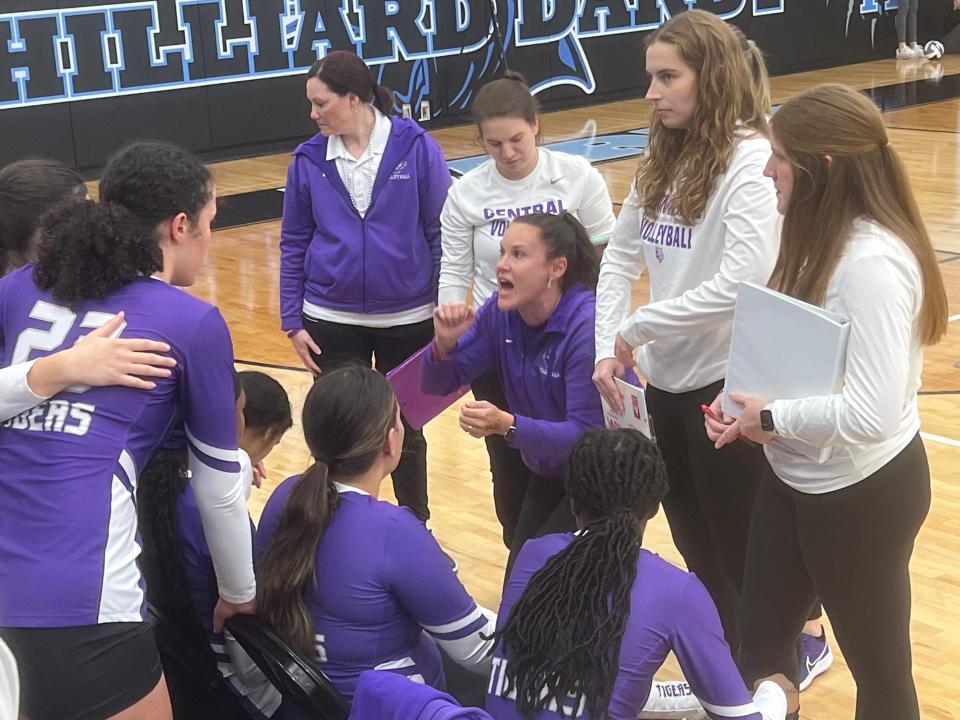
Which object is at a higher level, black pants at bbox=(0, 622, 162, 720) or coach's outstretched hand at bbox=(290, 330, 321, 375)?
black pants at bbox=(0, 622, 162, 720)

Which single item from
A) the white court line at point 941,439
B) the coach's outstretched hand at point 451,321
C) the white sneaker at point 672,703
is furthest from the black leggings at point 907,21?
the white sneaker at point 672,703

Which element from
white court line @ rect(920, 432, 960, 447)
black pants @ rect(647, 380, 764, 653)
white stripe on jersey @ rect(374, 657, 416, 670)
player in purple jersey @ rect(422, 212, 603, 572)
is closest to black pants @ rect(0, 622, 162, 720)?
white stripe on jersey @ rect(374, 657, 416, 670)

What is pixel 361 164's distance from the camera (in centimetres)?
371

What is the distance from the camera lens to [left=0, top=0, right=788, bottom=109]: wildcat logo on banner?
9.85 meters

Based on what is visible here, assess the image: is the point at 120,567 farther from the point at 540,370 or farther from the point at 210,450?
the point at 540,370

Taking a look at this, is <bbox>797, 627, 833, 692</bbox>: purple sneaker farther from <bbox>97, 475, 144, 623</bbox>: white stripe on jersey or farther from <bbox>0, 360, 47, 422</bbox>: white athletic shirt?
<bbox>0, 360, 47, 422</bbox>: white athletic shirt

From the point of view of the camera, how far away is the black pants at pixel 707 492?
9.00 feet

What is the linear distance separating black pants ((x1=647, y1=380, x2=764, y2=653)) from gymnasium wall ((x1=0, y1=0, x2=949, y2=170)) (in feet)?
26.7

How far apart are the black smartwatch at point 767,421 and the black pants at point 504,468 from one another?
1091mm

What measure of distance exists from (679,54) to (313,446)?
45.2 inches

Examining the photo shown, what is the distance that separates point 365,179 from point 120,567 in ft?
6.39

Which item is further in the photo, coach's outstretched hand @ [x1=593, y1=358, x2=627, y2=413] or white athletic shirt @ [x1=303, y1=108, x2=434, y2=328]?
white athletic shirt @ [x1=303, y1=108, x2=434, y2=328]

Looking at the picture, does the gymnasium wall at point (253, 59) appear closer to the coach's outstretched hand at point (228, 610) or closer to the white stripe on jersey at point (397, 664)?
the coach's outstretched hand at point (228, 610)

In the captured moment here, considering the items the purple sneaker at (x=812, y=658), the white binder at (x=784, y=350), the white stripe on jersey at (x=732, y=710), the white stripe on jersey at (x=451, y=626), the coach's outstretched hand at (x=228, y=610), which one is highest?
the white binder at (x=784, y=350)
